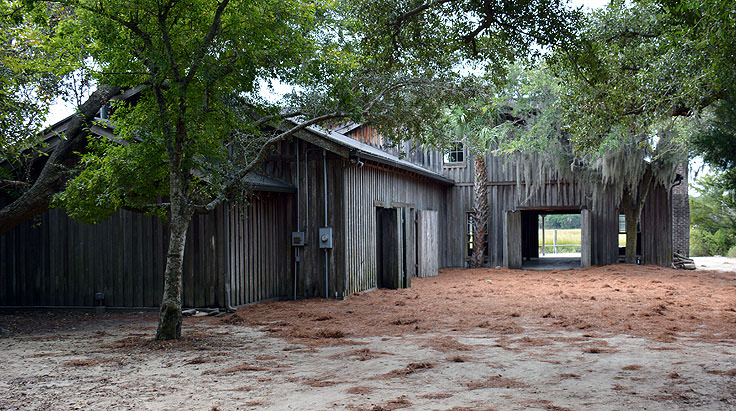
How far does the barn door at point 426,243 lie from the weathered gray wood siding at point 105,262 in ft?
26.0

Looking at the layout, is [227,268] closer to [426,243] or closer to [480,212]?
[426,243]

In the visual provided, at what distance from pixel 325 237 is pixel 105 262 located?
4382 millimetres

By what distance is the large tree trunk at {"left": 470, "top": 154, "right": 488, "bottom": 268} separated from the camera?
22.4 m

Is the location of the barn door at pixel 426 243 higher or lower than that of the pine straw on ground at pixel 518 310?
higher

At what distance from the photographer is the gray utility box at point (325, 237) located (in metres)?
13.3

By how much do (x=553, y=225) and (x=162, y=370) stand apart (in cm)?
6058

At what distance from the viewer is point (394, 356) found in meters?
7.46

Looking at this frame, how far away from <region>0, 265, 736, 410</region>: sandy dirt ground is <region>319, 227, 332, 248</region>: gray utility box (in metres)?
1.26

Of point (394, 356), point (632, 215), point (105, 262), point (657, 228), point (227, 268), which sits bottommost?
point (394, 356)

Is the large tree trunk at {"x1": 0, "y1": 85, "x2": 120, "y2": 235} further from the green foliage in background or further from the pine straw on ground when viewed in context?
the green foliage in background

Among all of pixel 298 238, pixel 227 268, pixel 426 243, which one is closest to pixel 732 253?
pixel 426 243

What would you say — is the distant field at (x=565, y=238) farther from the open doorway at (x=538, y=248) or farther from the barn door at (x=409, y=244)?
the barn door at (x=409, y=244)

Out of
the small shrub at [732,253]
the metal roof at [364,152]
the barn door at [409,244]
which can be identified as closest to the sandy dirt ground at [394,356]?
the barn door at [409,244]

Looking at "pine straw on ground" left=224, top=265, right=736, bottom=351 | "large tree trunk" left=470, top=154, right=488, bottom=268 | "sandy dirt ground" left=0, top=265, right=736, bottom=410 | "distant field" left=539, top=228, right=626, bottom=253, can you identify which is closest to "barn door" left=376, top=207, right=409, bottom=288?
"pine straw on ground" left=224, top=265, right=736, bottom=351
